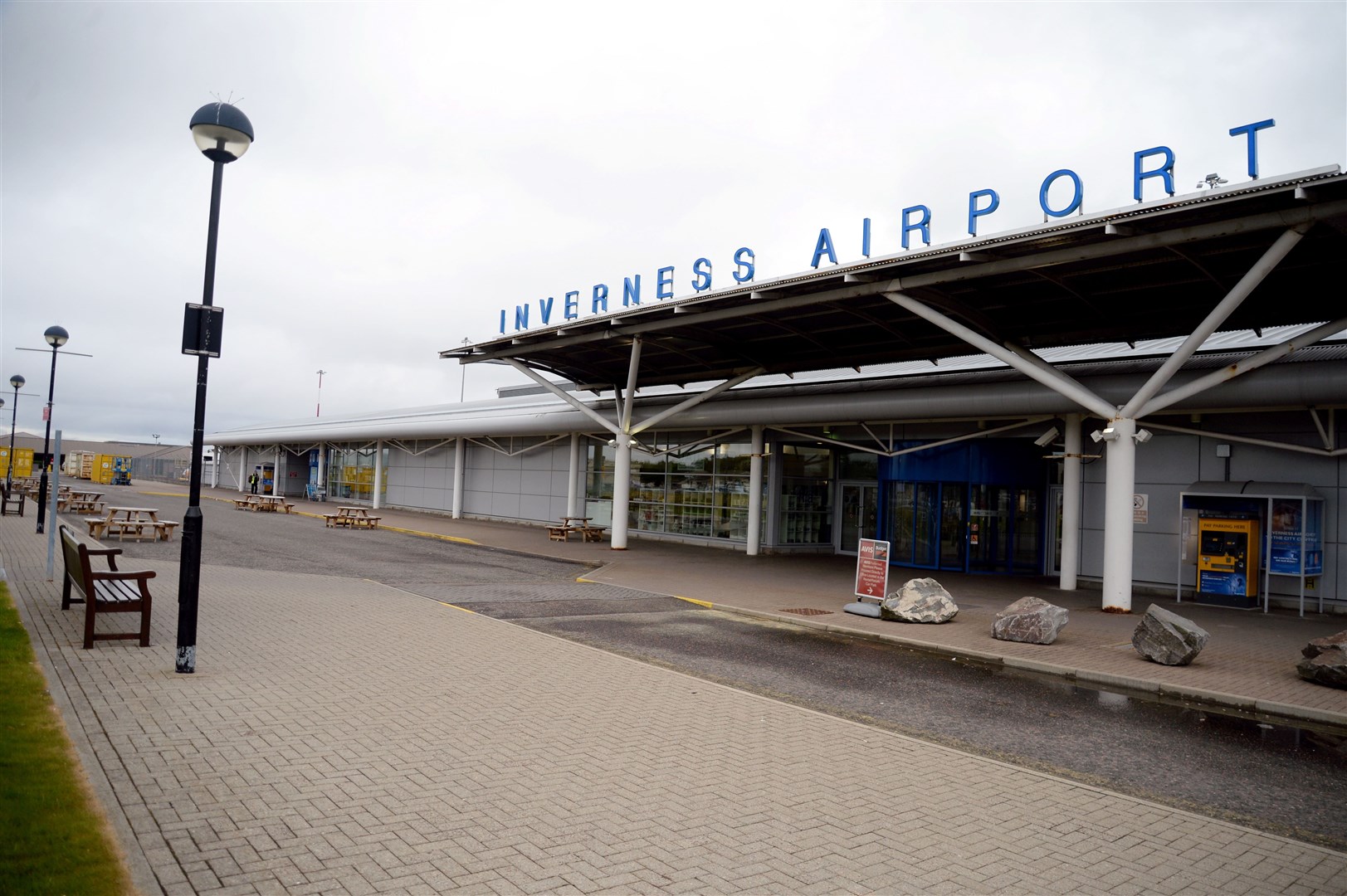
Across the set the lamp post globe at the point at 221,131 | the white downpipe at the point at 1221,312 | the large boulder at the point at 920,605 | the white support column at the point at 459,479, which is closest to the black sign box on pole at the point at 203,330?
the lamp post globe at the point at 221,131

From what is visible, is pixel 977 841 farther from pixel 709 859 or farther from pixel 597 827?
pixel 597 827

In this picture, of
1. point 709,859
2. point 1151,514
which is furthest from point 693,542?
point 709,859

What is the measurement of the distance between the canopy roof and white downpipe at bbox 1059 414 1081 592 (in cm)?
243

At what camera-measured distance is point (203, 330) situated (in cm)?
796

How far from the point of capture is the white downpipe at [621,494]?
2566 centimetres

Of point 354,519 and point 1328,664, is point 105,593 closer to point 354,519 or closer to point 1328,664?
point 1328,664

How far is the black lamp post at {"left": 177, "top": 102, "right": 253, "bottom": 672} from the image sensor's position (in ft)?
25.4

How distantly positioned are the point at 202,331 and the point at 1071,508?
17.4 metres

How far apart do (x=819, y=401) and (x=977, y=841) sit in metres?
17.5

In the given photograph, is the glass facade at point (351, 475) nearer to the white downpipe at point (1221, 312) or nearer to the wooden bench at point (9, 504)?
the wooden bench at point (9, 504)

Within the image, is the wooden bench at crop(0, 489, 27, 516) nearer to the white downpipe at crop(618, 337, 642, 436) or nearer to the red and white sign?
the white downpipe at crop(618, 337, 642, 436)

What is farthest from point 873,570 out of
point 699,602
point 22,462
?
point 22,462

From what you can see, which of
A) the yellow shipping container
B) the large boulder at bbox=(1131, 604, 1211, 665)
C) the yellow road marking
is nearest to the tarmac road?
the yellow road marking

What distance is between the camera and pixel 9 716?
5945 millimetres
